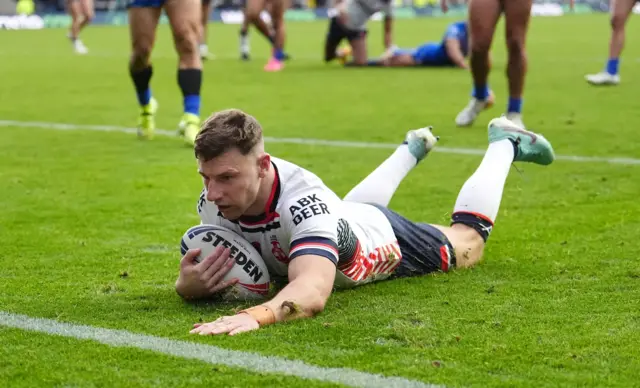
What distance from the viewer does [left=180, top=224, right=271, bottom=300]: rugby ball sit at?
13.8ft

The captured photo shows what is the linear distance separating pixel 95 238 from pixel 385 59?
13106 mm

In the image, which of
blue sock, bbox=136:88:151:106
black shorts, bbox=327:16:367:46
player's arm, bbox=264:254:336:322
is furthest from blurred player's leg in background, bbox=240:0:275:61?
player's arm, bbox=264:254:336:322

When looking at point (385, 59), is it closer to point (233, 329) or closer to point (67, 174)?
point (67, 174)

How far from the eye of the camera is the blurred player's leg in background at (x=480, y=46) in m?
9.10

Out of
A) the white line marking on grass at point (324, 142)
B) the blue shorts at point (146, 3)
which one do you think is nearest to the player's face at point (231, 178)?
the white line marking on grass at point (324, 142)

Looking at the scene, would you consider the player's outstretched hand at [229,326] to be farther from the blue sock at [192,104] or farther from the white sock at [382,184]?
the blue sock at [192,104]

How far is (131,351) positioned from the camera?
3.51 m

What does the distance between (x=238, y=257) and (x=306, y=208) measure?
12.9 inches

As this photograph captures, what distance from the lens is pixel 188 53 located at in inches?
355

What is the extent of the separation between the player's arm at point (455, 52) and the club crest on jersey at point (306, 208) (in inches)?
522

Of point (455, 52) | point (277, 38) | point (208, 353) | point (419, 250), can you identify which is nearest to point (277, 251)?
point (419, 250)

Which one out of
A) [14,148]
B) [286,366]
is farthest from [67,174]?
[286,366]

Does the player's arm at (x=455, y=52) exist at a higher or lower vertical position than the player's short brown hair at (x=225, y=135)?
lower

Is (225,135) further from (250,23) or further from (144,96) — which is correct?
(250,23)
